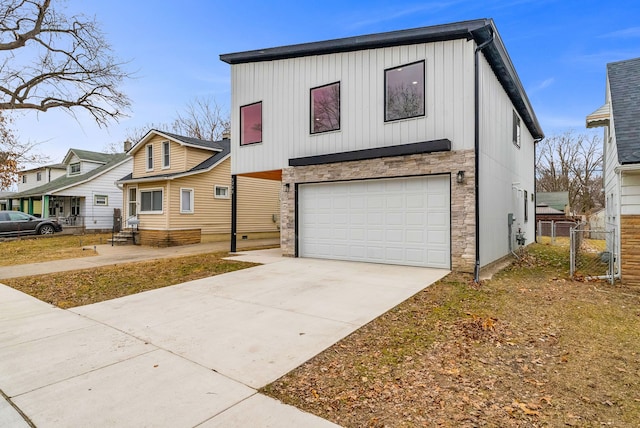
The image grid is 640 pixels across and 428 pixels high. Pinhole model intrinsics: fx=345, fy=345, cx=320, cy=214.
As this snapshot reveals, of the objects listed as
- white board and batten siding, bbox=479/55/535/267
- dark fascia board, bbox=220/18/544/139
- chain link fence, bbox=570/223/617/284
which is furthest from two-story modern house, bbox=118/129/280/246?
chain link fence, bbox=570/223/617/284

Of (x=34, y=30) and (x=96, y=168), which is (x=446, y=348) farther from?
(x=96, y=168)

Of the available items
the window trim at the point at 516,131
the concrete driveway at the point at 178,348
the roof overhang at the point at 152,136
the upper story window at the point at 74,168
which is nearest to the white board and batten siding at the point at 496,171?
the window trim at the point at 516,131

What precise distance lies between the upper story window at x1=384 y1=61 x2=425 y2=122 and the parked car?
20763 millimetres

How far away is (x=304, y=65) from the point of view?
1050 centimetres

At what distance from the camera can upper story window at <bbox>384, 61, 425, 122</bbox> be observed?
841 centimetres

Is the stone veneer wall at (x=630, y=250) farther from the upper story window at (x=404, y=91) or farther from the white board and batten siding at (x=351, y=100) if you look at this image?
the upper story window at (x=404, y=91)

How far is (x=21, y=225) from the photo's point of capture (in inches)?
742

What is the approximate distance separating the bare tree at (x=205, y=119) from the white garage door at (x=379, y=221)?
23511mm

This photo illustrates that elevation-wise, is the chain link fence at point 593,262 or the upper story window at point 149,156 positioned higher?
the upper story window at point 149,156

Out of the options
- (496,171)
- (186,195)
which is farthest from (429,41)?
(186,195)

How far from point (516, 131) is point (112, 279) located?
1328 cm

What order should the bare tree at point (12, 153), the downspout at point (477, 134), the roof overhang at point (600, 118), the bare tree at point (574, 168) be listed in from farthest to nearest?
the bare tree at point (574, 168) → the bare tree at point (12, 153) → the roof overhang at point (600, 118) → the downspout at point (477, 134)

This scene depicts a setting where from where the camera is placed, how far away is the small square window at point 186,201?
15.7 metres

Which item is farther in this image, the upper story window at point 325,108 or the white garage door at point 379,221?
the upper story window at point 325,108
